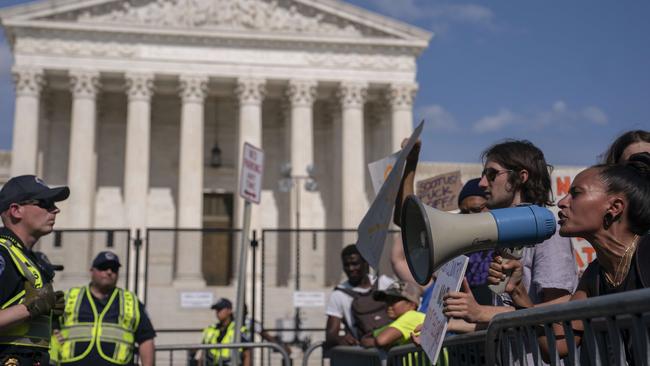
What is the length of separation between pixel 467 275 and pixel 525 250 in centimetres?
98

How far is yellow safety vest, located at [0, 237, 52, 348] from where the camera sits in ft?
15.5

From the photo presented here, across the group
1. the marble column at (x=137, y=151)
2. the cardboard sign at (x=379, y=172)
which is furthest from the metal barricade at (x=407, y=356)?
the marble column at (x=137, y=151)

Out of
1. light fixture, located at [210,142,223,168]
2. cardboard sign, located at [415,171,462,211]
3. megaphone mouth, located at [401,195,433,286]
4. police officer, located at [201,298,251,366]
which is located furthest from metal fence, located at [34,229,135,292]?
light fixture, located at [210,142,223,168]

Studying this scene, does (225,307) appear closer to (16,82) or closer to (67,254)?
(67,254)

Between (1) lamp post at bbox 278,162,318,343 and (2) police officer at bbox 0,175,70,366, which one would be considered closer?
(2) police officer at bbox 0,175,70,366

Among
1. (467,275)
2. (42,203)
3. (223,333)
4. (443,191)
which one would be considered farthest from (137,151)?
(467,275)

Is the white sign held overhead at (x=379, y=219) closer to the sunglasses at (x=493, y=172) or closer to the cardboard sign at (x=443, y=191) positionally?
the sunglasses at (x=493, y=172)

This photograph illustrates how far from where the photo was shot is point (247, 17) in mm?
39156

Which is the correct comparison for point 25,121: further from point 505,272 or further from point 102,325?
point 505,272

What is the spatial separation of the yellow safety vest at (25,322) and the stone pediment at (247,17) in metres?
34.3

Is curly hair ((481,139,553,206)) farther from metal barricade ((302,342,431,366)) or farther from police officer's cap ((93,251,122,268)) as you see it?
police officer's cap ((93,251,122,268))

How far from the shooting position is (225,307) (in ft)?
40.0

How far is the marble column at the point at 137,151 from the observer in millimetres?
36062

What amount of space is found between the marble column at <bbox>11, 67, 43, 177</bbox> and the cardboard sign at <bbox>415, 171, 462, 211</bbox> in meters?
29.0
